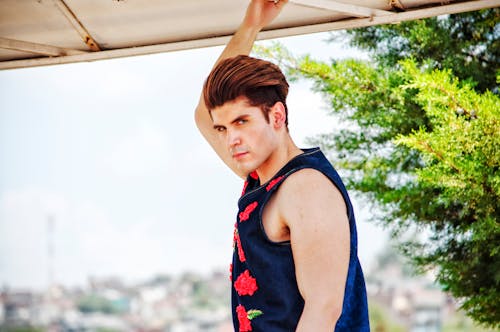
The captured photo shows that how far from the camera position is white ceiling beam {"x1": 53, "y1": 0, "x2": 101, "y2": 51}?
326 cm

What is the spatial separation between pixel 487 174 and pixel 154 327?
72.0 meters

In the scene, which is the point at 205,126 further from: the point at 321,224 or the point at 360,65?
the point at 360,65

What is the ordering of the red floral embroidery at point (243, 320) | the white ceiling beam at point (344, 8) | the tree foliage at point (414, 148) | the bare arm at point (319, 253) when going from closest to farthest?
the bare arm at point (319, 253) < the red floral embroidery at point (243, 320) < the white ceiling beam at point (344, 8) < the tree foliage at point (414, 148)

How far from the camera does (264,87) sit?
7.86ft

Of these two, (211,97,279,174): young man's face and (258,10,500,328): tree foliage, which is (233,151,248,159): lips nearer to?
(211,97,279,174): young man's face

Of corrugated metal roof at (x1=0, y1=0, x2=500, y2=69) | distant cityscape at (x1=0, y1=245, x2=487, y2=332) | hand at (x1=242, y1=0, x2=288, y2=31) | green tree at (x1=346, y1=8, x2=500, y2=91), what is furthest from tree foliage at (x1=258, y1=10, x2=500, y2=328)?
distant cityscape at (x1=0, y1=245, x2=487, y2=332)

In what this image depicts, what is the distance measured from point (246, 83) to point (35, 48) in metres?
1.49

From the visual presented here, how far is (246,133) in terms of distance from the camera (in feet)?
7.76

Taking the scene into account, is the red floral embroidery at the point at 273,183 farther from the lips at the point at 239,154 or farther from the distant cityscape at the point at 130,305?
the distant cityscape at the point at 130,305

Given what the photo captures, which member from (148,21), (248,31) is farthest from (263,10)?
(148,21)

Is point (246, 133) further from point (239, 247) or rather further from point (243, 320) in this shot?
point (243, 320)

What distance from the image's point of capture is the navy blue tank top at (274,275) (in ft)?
7.46

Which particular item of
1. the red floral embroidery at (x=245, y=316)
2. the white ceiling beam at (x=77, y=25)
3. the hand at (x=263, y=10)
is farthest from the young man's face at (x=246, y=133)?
the white ceiling beam at (x=77, y=25)

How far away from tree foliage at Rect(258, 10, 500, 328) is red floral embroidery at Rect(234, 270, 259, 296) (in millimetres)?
1743
